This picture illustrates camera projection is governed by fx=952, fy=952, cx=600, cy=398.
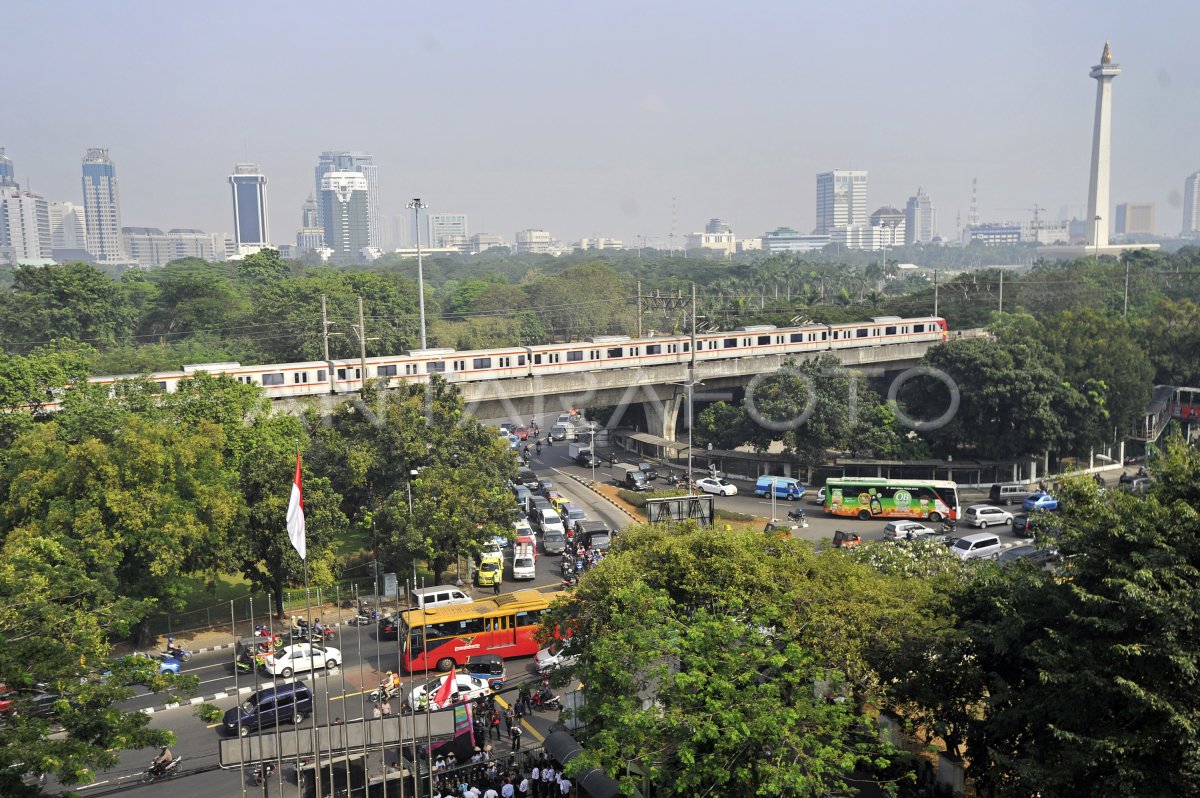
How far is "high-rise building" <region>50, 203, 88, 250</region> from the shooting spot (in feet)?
602

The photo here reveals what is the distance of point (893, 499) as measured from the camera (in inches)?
1192

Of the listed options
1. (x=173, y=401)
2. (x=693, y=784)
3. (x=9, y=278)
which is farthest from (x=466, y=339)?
(x=9, y=278)

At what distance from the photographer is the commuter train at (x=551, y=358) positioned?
33.5m

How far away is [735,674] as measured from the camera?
39.7 ft

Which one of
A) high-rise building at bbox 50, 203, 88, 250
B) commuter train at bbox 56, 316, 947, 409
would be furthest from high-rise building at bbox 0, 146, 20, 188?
commuter train at bbox 56, 316, 947, 409

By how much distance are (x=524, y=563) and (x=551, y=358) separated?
14219 millimetres

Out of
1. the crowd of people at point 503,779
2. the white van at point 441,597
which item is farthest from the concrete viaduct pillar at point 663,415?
the crowd of people at point 503,779

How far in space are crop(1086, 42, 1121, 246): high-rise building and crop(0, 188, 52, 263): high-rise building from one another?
171635mm

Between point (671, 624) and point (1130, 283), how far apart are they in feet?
200

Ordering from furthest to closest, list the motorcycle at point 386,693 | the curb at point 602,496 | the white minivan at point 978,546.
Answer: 1. the curb at point 602,496
2. the white minivan at point 978,546
3. the motorcycle at point 386,693

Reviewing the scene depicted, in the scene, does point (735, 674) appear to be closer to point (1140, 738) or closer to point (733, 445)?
point (1140, 738)

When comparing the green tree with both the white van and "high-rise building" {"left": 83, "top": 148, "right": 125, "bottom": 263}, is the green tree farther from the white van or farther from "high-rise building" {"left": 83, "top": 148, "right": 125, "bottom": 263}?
"high-rise building" {"left": 83, "top": 148, "right": 125, "bottom": 263}

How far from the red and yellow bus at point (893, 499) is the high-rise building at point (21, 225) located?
581 ft

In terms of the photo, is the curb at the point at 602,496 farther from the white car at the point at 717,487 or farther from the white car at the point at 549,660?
the white car at the point at 549,660
